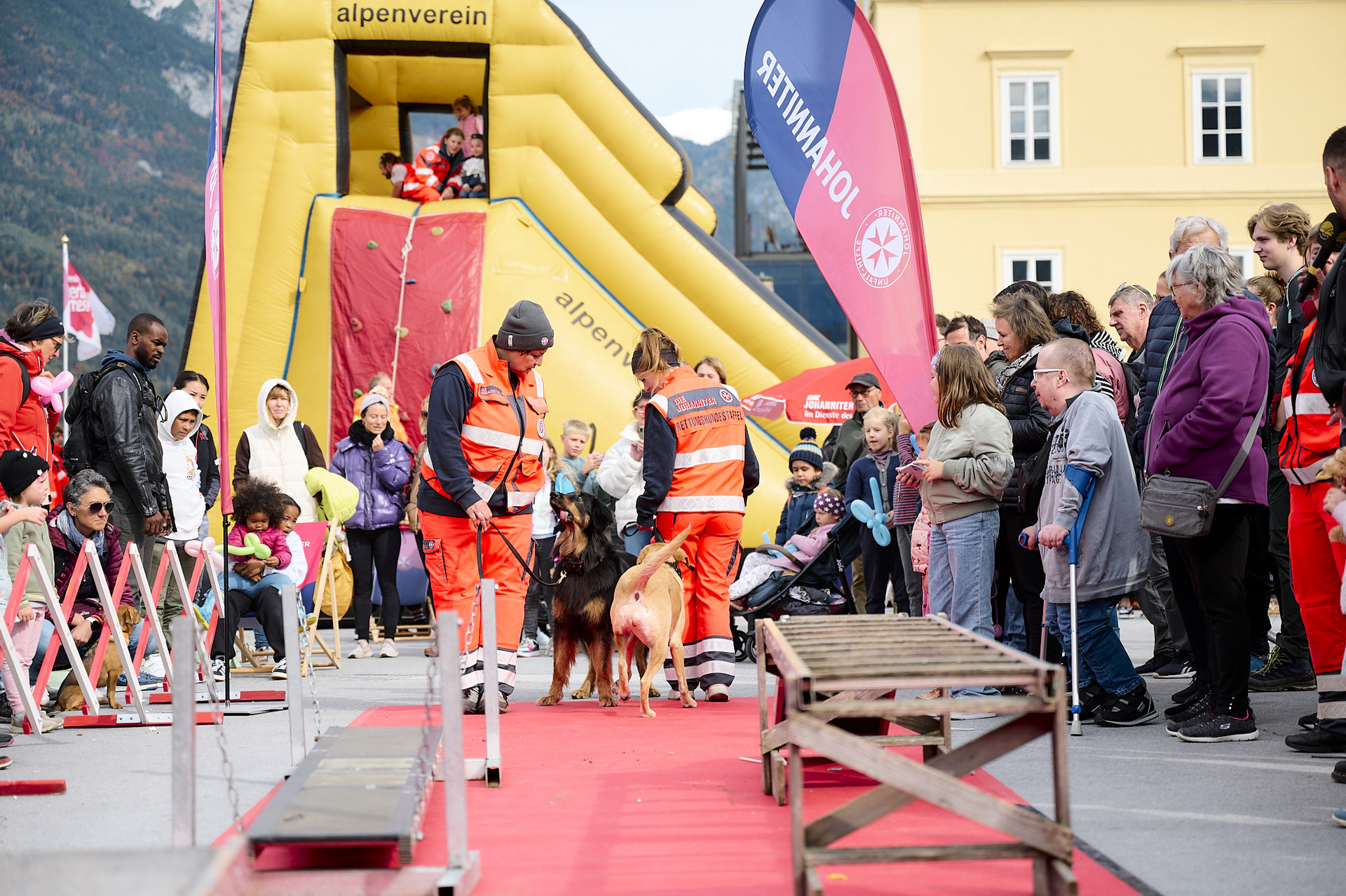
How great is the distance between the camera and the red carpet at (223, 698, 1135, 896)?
3.17 m

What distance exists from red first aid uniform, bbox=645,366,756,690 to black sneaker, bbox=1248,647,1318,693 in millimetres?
2633

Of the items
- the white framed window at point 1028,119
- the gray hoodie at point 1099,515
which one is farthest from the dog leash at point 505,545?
the white framed window at point 1028,119

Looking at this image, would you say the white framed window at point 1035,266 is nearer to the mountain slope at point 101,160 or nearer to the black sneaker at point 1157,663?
the black sneaker at point 1157,663

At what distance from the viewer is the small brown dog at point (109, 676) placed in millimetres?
6137

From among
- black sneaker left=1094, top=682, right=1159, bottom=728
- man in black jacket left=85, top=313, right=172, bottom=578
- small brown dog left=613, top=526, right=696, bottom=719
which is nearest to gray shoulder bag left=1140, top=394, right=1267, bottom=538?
black sneaker left=1094, top=682, right=1159, bottom=728

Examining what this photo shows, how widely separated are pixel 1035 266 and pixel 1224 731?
1761 cm

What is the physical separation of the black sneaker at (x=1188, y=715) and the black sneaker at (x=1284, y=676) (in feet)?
3.59

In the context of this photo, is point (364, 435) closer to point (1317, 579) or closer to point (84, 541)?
point (84, 541)

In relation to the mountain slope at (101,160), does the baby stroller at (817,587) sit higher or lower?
lower

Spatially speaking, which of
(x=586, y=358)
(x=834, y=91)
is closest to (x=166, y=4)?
(x=586, y=358)

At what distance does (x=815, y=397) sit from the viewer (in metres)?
11.5

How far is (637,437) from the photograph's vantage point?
8.52m

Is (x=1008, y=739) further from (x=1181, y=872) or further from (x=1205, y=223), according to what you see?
(x=1205, y=223)

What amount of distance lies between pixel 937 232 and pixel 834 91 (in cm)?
1526
